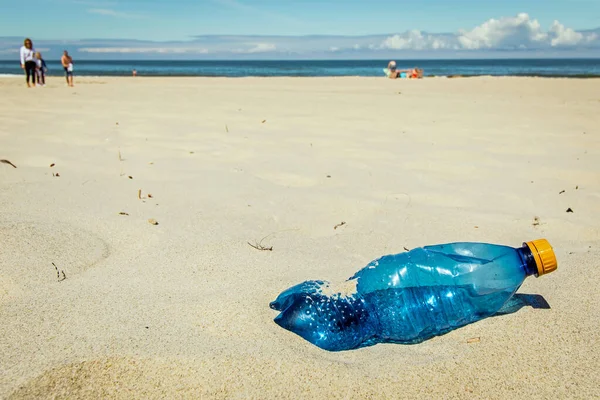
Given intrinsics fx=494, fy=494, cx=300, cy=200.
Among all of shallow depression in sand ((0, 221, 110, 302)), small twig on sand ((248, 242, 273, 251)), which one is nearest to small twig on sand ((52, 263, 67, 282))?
shallow depression in sand ((0, 221, 110, 302))

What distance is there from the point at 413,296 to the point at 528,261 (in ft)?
1.18

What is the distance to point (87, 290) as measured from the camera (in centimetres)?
160

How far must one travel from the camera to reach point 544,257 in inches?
56.6

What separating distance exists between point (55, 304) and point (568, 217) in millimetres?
2336

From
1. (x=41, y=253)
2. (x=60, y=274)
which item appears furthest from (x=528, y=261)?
(x=41, y=253)

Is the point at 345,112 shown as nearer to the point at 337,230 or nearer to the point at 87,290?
the point at 337,230

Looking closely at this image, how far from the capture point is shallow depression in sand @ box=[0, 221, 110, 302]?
Result: 163 centimetres

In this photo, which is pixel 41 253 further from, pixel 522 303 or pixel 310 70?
pixel 310 70

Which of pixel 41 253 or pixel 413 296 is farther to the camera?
pixel 41 253

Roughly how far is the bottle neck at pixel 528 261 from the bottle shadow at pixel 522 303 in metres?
0.14

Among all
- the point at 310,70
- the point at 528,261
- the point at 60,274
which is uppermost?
the point at 310,70

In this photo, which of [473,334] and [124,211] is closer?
[473,334]

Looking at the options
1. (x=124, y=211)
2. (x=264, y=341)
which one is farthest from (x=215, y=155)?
(x=264, y=341)

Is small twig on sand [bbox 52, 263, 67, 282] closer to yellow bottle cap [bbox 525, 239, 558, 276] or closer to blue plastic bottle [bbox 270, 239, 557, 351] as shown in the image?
blue plastic bottle [bbox 270, 239, 557, 351]
